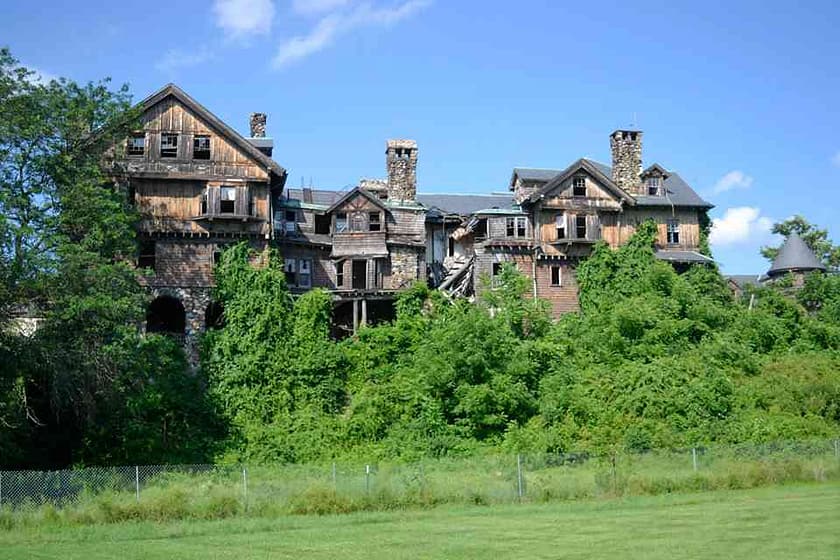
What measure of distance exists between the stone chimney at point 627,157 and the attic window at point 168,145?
25.1 metres

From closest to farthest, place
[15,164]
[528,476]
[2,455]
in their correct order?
[528,476]
[2,455]
[15,164]

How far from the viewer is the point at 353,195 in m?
50.5

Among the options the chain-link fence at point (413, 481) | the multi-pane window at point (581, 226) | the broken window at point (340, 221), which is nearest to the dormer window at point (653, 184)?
the multi-pane window at point (581, 226)

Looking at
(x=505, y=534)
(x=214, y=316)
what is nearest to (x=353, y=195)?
(x=214, y=316)

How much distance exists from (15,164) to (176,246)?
30.4 feet

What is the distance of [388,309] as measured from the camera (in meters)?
51.4

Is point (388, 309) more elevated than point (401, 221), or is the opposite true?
point (401, 221)

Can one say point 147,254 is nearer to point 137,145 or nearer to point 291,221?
point 137,145

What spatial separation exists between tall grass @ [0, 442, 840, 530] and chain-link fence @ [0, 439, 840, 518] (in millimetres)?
33

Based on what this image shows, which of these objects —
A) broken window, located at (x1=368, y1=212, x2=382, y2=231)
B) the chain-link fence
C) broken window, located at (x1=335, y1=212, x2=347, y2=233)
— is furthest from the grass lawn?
broken window, located at (x1=335, y1=212, x2=347, y2=233)

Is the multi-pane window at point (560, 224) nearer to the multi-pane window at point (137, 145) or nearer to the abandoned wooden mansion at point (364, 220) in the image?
the abandoned wooden mansion at point (364, 220)

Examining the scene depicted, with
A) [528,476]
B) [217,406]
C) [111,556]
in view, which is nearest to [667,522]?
[528,476]

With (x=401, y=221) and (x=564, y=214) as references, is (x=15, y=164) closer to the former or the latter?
(x=401, y=221)

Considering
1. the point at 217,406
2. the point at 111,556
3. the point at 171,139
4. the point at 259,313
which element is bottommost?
the point at 111,556
